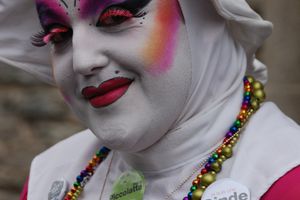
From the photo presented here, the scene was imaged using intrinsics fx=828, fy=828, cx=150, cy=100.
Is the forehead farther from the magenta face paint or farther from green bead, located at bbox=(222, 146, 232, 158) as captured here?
green bead, located at bbox=(222, 146, 232, 158)

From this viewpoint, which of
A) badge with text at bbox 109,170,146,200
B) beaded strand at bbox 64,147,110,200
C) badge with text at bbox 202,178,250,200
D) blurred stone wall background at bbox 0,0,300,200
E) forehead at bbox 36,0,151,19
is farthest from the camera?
blurred stone wall background at bbox 0,0,300,200

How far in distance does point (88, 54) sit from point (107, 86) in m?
0.10

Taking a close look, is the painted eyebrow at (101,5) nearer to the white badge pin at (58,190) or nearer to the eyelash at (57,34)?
the eyelash at (57,34)

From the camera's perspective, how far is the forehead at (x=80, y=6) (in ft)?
6.95

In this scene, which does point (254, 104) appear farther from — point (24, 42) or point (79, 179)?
point (24, 42)

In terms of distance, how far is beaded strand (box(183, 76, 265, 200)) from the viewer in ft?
6.91

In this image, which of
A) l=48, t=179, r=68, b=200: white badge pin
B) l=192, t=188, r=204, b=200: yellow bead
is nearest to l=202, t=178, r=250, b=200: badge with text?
l=192, t=188, r=204, b=200: yellow bead

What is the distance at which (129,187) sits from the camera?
226 cm

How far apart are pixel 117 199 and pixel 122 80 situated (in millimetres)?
369

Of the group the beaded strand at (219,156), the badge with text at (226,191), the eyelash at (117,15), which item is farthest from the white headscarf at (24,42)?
the badge with text at (226,191)

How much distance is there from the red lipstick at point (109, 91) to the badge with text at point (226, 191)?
33cm

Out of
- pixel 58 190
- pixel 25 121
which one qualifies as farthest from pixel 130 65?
pixel 25 121

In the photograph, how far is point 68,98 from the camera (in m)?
2.25

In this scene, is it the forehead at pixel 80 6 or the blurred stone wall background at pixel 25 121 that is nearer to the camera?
the forehead at pixel 80 6
